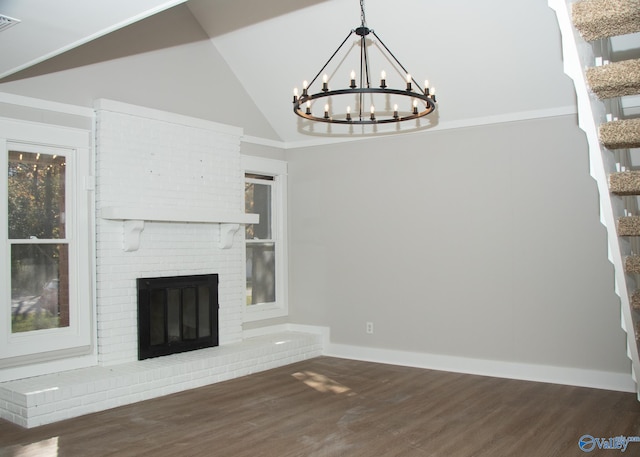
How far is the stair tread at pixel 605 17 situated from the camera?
2424 millimetres

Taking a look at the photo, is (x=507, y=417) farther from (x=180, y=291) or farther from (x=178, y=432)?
(x=180, y=291)

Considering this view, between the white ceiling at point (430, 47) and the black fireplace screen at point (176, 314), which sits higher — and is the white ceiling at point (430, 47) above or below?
above

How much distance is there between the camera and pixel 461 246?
6.02 metres

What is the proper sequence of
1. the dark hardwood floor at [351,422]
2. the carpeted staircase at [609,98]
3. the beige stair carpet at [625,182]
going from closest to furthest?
the carpeted staircase at [609,98] < the beige stair carpet at [625,182] < the dark hardwood floor at [351,422]

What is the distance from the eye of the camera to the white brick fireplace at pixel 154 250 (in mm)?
4695

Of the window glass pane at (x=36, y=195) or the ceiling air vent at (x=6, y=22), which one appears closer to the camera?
the ceiling air vent at (x=6, y=22)

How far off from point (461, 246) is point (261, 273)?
242 centimetres

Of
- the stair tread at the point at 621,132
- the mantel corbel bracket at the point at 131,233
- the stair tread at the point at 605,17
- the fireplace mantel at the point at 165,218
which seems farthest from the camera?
the mantel corbel bracket at the point at 131,233

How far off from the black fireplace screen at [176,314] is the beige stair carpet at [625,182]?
4.03 m

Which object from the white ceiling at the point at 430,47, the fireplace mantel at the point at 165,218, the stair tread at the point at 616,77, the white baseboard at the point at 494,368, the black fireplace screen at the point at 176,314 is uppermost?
the white ceiling at the point at 430,47

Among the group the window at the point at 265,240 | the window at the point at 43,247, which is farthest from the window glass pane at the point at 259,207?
the window at the point at 43,247

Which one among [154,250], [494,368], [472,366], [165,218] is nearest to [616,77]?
[494,368]

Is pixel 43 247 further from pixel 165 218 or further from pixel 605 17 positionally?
pixel 605 17

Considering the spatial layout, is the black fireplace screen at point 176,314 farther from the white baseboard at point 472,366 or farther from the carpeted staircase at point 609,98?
the carpeted staircase at point 609,98
